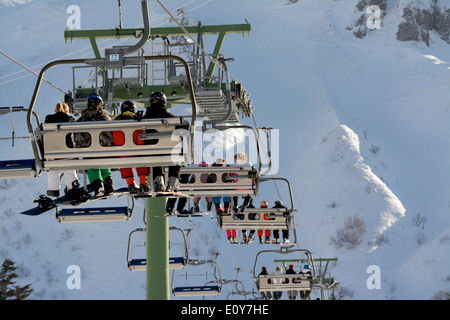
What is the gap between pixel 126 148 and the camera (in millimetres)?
8875

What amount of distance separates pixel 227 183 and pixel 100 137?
15.4ft

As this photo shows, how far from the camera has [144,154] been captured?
8.94 meters

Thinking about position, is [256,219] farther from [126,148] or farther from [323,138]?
[323,138]

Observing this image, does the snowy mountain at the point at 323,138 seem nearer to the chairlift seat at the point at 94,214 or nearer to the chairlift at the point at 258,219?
the chairlift at the point at 258,219

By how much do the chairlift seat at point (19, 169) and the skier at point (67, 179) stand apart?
1.92 feet

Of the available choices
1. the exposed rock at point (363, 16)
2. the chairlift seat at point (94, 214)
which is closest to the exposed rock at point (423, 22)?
the exposed rock at point (363, 16)

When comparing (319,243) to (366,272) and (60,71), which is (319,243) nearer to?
(366,272)

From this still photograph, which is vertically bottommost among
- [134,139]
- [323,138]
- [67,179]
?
[134,139]

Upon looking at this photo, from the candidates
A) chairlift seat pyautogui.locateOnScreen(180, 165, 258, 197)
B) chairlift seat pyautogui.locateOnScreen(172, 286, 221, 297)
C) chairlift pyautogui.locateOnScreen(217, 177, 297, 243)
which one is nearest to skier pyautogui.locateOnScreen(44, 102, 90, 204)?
chairlift seat pyautogui.locateOnScreen(180, 165, 258, 197)

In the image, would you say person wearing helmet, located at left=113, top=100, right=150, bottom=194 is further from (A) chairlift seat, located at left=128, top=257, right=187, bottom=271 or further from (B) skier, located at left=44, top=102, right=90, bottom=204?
(A) chairlift seat, located at left=128, top=257, right=187, bottom=271

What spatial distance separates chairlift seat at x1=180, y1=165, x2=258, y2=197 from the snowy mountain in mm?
19728

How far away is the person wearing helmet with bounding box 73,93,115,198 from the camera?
29.7 feet

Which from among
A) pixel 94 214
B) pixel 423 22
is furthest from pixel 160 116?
pixel 423 22
